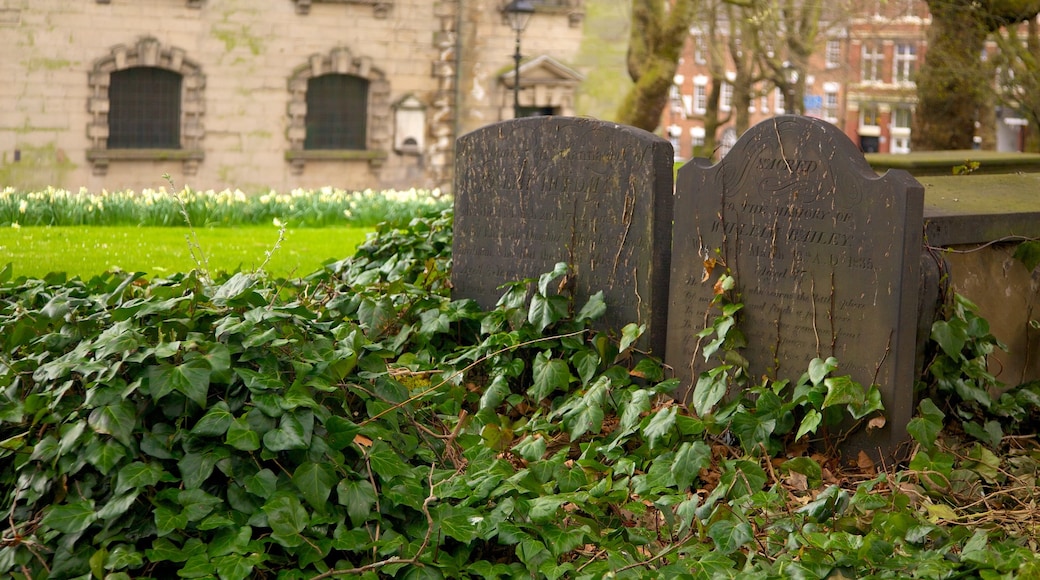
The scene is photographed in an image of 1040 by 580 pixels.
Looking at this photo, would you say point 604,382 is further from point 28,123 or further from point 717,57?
point 717,57

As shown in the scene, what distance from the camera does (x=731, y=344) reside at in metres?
5.65

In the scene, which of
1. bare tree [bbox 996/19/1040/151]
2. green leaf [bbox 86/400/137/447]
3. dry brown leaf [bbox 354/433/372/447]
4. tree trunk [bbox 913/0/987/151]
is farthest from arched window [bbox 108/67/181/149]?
green leaf [bbox 86/400/137/447]

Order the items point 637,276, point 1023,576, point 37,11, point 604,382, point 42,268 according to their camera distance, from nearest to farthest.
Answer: point 1023,576 < point 604,382 < point 637,276 < point 42,268 < point 37,11

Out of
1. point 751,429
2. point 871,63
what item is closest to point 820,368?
point 751,429

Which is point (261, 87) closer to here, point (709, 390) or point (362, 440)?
point (709, 390)

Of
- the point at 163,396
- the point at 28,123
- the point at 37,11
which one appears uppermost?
the point at 37,11

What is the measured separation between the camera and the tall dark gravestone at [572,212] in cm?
619

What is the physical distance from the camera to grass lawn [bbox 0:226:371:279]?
9.25m

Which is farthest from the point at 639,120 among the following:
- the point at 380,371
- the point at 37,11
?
the point at 380,371

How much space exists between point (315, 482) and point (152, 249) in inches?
274

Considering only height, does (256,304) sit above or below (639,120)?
below

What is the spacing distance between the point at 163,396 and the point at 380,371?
3.07 feet

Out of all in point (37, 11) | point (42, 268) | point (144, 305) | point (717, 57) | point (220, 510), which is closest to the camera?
point (220, 510)

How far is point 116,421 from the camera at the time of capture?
3.83m
